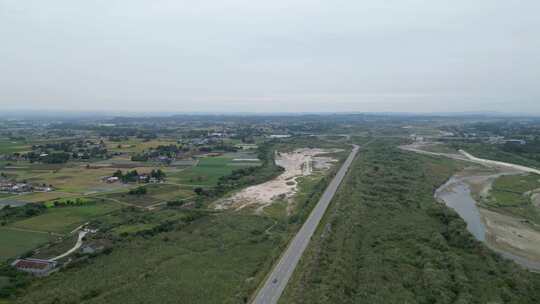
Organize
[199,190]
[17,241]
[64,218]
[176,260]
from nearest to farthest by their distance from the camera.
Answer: [176,260] < [17,241] < [64,218] < [199,190]

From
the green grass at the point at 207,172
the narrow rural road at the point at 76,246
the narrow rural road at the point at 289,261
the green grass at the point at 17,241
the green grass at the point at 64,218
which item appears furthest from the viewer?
the green grass at the point at 207,172

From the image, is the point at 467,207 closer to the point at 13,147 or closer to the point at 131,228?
the point at 131,228

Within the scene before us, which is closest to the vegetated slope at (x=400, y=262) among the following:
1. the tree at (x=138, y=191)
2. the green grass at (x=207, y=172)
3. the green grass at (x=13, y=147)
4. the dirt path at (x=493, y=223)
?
the dirt path at (x=493, y=223)

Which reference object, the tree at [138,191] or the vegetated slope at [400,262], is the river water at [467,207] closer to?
the vegetated slope at [400,262]

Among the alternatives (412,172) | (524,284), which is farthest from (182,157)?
(524,284)

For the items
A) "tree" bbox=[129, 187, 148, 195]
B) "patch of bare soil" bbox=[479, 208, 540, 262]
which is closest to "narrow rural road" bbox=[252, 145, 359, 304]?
"patch of bare soil" bbox=[479, 208, 540, 262]

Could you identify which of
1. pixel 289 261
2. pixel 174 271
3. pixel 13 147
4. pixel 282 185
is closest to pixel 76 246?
pixel 174 271

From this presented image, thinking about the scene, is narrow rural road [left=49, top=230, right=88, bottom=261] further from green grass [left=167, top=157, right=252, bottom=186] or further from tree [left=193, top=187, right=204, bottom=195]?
green grass [left=167, top=157, right=252, bottom=186]
